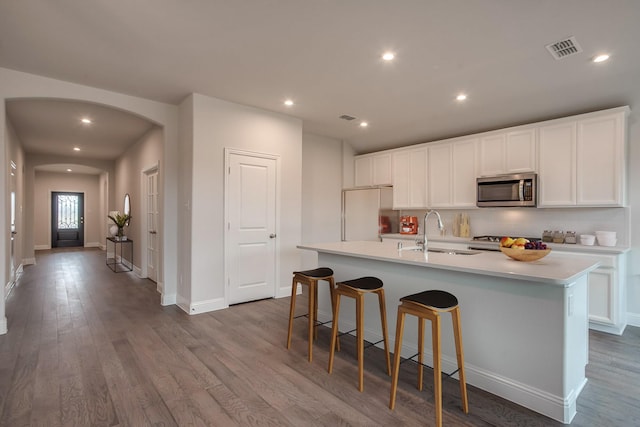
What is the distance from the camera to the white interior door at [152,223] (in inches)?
223

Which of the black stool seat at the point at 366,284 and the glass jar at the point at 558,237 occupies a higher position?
the glass jar at the point at 558,237

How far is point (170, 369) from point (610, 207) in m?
4.97

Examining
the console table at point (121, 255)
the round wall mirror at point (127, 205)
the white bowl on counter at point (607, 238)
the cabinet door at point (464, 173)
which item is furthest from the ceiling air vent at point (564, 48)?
the round wall mirror at point (127, 205)

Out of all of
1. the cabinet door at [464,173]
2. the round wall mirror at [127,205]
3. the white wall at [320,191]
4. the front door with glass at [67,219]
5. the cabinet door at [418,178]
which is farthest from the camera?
the front door with glass at [67,219]

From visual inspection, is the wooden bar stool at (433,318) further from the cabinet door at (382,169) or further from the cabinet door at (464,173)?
the cabinet door at (382,169)

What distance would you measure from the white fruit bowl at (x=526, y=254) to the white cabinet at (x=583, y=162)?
231 centimetres

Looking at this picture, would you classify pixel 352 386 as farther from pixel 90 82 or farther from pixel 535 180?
pixel 90 82

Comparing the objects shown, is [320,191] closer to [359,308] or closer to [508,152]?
[508,152]

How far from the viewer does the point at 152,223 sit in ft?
19.3

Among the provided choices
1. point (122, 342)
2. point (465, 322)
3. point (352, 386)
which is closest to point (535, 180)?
point (465, 322)

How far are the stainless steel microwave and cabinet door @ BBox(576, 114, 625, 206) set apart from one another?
48cm

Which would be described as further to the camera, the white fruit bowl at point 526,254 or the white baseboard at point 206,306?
the white baseboard at point 206,306

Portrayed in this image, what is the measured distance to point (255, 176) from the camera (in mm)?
4574

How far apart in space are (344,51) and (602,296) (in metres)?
3.81
